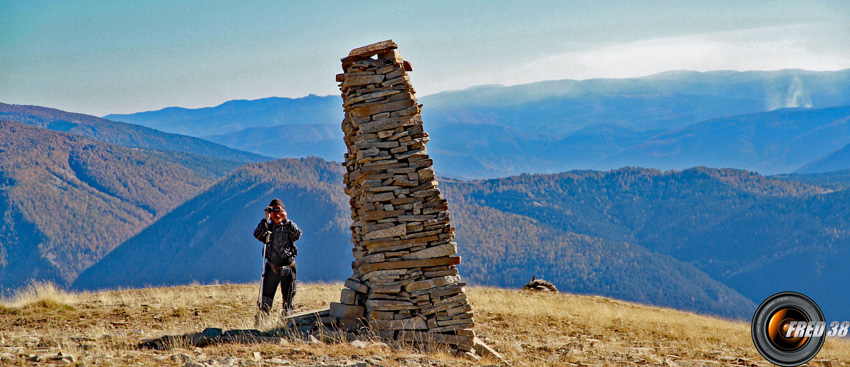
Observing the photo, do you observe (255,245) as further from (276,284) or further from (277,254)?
(277,254)

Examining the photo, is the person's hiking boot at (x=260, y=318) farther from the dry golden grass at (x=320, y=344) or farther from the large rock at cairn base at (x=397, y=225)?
the large rock at cairn base at (x=397, y=225)

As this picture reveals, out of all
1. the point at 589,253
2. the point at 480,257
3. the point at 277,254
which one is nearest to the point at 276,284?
the point at 277,254

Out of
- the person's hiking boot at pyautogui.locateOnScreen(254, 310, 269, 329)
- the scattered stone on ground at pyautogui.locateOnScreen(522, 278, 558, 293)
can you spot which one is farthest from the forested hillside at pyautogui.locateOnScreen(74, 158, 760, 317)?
the person's hiking boot at pyautogui.locateOnScreen(254, 310, 269, 329)

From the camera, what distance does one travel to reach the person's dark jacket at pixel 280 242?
1221 cm

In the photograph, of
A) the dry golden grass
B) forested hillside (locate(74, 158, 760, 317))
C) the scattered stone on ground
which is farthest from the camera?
forested hillside (locate(74, 158, 760, 317))

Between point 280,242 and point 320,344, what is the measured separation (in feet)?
7.40

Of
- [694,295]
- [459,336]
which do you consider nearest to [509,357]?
[459,336]

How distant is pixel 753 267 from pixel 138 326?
641 ft

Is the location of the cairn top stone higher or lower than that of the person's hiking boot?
higher

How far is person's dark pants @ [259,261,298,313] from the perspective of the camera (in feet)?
40.7

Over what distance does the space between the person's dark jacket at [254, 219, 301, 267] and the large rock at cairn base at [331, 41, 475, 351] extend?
124 centimetres

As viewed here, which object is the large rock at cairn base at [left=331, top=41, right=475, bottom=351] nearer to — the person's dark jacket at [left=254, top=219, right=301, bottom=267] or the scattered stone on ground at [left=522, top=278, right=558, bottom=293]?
the person's dark jacket at [left=254, top=219, right=301, bottom=267]

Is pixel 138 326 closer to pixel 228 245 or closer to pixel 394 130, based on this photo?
pixel 394 130

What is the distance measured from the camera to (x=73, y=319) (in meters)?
13.8
